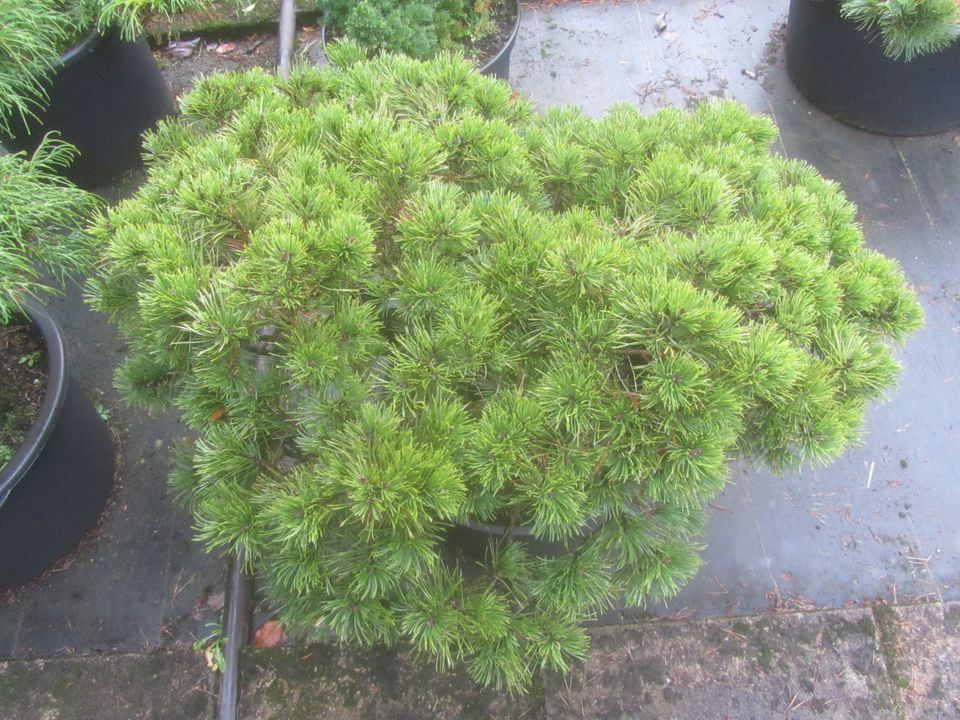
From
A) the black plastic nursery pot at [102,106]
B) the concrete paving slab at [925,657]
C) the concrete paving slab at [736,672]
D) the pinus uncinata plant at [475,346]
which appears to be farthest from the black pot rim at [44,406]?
the concrete paving slab at [925,657]

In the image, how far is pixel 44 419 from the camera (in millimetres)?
1710

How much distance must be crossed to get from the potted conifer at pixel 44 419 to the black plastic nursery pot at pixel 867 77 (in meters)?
2.60

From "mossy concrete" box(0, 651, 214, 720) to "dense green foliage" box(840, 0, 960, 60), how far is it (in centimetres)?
290

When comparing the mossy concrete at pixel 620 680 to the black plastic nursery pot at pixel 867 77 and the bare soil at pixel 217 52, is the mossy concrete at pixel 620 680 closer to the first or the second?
the black plastic nursery pot at pixel 867 77

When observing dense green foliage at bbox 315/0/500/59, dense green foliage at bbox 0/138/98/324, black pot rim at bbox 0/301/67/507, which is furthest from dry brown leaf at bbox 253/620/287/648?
dense green foliage at bbox 315/0/500/59

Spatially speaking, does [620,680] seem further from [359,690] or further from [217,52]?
[217,52]

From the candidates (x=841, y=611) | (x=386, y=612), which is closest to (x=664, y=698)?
(x=841, y=611)

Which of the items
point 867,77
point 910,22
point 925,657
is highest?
point 910,22

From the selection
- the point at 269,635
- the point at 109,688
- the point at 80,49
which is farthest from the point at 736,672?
the point at 80,49

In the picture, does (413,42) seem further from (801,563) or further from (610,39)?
(801,563)

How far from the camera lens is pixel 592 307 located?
1189 millimetres

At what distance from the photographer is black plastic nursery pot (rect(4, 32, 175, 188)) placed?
7.64ft

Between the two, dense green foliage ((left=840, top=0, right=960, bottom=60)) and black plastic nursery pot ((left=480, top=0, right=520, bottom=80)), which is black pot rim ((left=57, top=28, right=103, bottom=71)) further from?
dense green foliage ((left=840, top=0, right=960, bottom=60))

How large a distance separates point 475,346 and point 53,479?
51.5 inches
